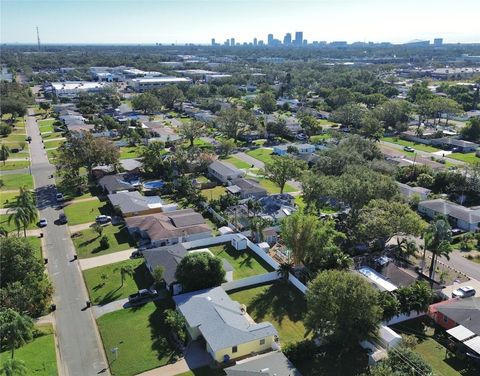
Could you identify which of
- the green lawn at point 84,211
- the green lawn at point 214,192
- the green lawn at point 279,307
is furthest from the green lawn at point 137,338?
the green lawn at point 214,192

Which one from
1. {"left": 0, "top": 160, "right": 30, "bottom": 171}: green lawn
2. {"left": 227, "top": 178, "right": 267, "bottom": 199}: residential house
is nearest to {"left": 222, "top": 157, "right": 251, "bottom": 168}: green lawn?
{"left": 227, "top": 178, "right": 267, "bottom": 199}: residential house

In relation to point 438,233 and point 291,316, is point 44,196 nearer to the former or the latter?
point 291,316

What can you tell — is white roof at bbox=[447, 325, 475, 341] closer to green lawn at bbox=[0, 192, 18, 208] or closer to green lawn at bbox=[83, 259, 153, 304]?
green lawn at bbox=[83, 259, 153, 304]

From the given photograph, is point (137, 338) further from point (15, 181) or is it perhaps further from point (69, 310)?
point (15, 181)

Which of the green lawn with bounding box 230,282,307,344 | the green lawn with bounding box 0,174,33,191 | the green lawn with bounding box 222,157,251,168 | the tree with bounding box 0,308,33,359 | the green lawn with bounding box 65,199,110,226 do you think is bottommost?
the green lawn with bounding box 230,282,307,344

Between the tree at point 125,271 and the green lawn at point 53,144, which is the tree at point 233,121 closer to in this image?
the green lawn at point 53,144
